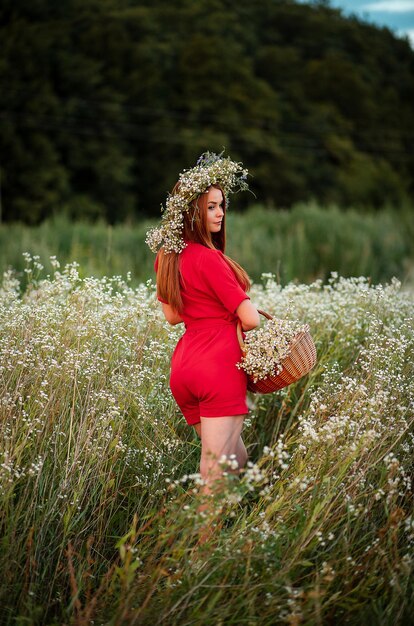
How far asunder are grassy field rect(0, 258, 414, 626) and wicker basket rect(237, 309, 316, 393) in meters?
0.27

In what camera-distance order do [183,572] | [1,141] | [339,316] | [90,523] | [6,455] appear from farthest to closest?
[1,141] → [339,316] → [90,523] → [6,455] → [183,572]

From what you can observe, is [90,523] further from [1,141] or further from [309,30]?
[309,30]

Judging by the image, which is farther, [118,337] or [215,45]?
[215,45]

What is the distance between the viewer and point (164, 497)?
14.0 feet

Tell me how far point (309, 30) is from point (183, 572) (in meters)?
53.1

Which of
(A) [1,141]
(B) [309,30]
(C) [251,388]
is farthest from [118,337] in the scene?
(B) [309,30]

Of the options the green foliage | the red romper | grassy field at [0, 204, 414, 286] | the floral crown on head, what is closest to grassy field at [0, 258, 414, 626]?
the red romper

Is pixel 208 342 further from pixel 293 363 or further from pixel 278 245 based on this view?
pixel 278 245

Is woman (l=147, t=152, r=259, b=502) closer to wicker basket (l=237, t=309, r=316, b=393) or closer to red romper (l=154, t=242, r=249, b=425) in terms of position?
red romper (l=154, t=242, r=249, b=425)

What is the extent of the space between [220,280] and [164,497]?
125 cm

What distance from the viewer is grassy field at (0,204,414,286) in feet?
43.4

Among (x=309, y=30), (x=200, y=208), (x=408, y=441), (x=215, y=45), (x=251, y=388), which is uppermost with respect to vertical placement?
(x=309, y=30)

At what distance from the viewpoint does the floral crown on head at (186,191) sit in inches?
166

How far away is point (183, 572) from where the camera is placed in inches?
140
